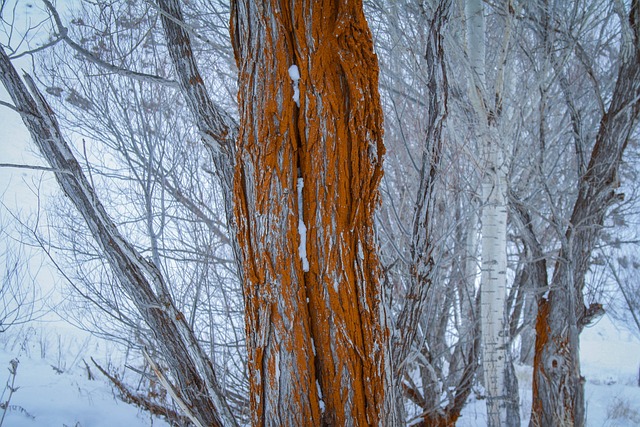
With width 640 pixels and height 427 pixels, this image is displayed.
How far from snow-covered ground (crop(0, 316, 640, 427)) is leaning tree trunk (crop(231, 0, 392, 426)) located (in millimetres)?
2686

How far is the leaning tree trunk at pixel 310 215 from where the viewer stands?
1.47 metres

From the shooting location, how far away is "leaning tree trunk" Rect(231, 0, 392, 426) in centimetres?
147

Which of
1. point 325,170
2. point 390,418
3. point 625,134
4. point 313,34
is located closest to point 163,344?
point 390,418

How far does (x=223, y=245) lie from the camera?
17.5ft

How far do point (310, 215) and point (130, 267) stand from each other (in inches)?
48.0

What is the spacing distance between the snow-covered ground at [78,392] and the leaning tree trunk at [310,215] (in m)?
2.69

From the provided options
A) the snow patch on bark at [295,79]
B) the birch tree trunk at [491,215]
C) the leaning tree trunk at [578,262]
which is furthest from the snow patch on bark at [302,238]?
the leaning tree trunk at [578,262]

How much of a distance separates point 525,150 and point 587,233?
106cm

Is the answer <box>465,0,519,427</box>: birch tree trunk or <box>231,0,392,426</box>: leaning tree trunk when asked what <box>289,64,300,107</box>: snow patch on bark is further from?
<box>465,0,519,427</box>: birch tree trunk

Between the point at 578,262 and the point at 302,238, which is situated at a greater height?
the point at 578,262

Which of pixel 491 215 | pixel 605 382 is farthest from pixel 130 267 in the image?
pixel 605 382

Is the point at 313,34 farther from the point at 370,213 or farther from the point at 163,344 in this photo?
the point at 163,344

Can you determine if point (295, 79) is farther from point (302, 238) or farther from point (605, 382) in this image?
point (605, 382)

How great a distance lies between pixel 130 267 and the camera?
2.30m
